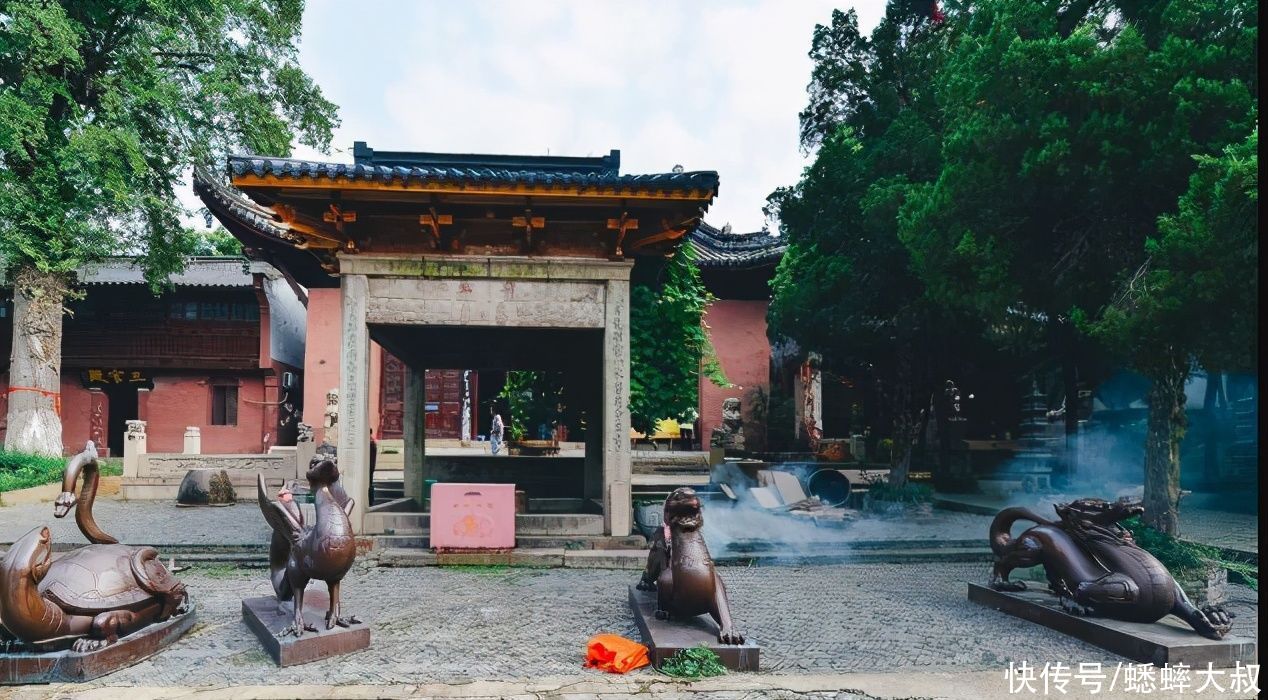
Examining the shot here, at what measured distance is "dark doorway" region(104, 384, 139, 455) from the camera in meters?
23.5

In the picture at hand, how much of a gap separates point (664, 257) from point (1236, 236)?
6.19 metres

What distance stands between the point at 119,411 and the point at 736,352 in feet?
66.5

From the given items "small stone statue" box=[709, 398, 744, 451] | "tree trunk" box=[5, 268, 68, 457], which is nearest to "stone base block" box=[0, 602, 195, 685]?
"small stone statue" box=[709, 398, 744, 451]

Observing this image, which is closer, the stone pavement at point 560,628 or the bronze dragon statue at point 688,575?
the stone pavement at point 560,628

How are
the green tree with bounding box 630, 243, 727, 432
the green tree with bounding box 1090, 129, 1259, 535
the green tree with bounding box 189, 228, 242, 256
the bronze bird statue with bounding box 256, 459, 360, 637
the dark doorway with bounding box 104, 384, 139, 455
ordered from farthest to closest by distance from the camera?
the green tree with bounding box 189, 228, 242, 256
the dark doorway with bounding box 104, 384, 139, 455
the green tree with bounding box 630, 243, 727, 432
the green tree with bounding box 1090, 129, 1259, 535
the bronze bird statue with bounding box 256, 459, 360, 637

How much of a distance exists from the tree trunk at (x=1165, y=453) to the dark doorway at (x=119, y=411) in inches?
1059

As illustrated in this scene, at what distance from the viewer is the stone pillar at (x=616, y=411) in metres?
9.16

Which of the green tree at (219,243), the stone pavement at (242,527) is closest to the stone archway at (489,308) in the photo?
the stone pavement at (242,527)

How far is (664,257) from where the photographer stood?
33.1 feet

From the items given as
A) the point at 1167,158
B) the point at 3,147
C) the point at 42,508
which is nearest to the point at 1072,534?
the point at 1167,158

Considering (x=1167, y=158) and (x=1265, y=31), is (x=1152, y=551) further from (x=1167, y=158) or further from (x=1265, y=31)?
(x=1265, y=31)

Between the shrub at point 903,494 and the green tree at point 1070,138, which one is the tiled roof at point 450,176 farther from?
the shrub at point 903,494

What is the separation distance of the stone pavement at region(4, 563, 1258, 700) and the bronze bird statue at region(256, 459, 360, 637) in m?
0.47

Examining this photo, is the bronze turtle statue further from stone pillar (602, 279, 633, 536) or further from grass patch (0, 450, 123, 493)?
grass patch (0, 450, 123, 493)
